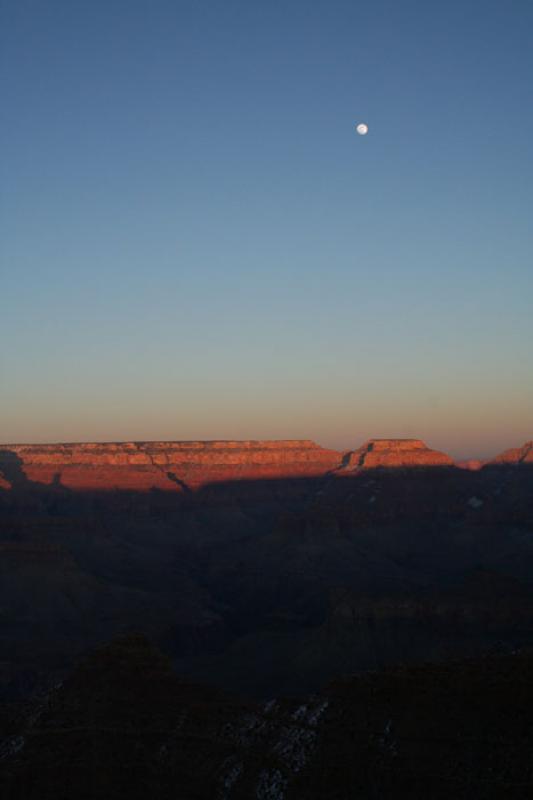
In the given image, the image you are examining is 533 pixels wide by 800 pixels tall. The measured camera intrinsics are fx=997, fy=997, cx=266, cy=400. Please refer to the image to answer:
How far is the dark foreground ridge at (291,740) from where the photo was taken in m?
35.1

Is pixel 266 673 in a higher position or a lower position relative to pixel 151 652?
lower

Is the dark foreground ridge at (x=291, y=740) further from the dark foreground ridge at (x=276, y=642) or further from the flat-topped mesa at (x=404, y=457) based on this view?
the flat-topped mesa at (x=404, y=457)

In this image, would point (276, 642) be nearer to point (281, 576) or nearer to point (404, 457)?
point (281, 576)

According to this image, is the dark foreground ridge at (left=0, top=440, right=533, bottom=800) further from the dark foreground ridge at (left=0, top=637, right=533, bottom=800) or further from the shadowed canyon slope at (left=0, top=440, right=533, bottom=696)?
the shadowed canyon slope at (left=0, top=440, right=533, bottom=696)

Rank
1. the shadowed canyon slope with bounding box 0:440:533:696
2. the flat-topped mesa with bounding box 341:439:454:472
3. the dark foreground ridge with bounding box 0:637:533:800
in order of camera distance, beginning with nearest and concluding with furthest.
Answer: the dark foreground ridge with bounding box 0:637:533:800, the shadowed canyon slope with bounding box 0:440:533:696, the flat-topped mesa with bounding box 341:439:454:472

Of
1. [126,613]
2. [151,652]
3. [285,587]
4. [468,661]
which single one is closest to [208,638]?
[126,613]

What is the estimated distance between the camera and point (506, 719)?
119ft

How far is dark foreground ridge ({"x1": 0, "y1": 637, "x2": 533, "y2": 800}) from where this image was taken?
35.1 metres

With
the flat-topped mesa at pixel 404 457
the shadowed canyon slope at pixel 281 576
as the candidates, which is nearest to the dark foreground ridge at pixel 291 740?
the shadowed canyon slope at pixel 281 576

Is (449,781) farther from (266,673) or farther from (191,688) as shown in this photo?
(266,673)

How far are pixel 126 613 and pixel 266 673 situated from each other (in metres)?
34.0

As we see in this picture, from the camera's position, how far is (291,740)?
128ft

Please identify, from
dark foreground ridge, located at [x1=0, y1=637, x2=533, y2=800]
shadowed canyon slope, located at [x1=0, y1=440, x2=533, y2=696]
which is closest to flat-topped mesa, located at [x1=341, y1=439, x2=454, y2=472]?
shadowed canyon slope, located at [x1=0, y1=440, x2=533, y2=696]

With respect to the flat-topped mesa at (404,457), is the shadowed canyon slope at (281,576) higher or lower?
lower
